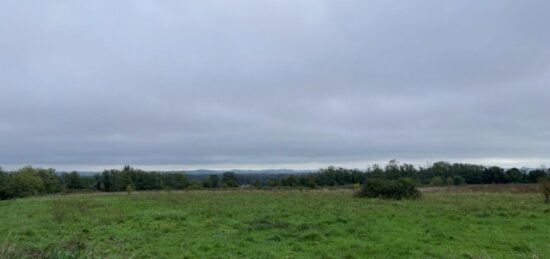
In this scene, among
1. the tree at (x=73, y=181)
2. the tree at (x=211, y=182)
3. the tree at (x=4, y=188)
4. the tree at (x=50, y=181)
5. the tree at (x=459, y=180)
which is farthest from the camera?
the tree at (x=73, y=181)

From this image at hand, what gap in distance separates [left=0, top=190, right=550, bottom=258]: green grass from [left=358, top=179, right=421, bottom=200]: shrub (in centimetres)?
825

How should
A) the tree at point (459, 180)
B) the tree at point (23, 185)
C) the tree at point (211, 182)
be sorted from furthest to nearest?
1. the tree at point (459, 180)
2. the tree at point (211, 182)
3. the tree at point (23, 185)

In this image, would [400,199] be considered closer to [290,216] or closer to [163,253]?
[290,216]

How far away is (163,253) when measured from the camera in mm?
13938

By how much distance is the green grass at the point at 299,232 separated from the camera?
13.6 m

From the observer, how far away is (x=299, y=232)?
17.3m

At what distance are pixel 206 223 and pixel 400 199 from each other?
55.3ft

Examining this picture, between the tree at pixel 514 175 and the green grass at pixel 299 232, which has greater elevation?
the tree at pixel 514 175

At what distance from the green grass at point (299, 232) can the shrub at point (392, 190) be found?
8.25 metres

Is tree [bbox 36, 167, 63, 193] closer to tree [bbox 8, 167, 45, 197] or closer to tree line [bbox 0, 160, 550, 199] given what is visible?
tree line [bbox 0, 160, 550, 199]

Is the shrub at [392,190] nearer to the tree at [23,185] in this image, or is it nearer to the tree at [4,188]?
the tree at [4,188]

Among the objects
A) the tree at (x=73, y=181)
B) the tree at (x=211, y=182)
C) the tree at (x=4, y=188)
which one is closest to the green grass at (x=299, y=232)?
the tree at (x=4, y=188)

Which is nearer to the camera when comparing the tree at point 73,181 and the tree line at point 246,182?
the tree line at point 246,182

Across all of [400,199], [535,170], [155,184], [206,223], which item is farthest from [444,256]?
[535,170]
